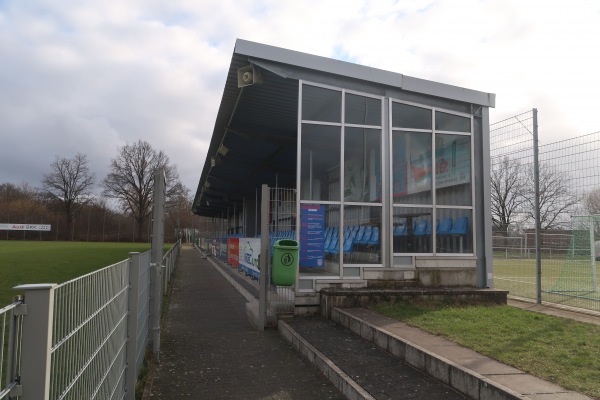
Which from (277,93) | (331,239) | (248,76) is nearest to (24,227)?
(277,93)

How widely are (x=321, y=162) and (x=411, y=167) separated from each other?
2.03 metres

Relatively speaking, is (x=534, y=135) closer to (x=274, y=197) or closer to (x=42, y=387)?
(x=274, y=197)

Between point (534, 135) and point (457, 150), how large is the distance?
1.74 metres

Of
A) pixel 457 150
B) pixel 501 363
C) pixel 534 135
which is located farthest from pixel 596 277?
pixel 501 363

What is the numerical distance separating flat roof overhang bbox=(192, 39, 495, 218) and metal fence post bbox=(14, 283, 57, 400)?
717 centimetres

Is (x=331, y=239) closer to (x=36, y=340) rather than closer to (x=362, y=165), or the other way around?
(x=362, y=165)

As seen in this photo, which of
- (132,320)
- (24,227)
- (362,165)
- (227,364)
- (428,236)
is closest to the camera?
(132,320)

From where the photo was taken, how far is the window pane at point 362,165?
9531mm

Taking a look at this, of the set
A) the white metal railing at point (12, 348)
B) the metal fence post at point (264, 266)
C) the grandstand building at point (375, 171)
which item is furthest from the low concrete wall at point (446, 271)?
the white metal railing at point (12, 348)

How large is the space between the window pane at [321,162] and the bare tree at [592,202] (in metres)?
4.98

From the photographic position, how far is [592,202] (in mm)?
9406

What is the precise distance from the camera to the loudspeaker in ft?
29.4

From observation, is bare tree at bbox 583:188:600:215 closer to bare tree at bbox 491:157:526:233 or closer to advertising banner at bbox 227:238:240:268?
bare tree at bbox 491:157:526:233

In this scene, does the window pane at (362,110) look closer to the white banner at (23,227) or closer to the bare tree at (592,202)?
the bare tree at (592,202)
